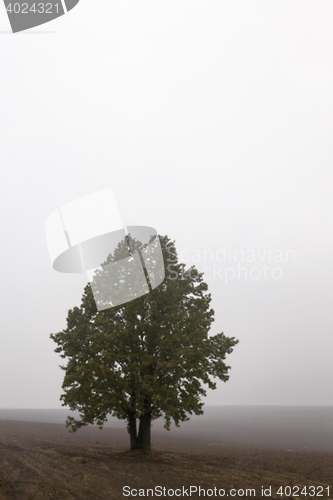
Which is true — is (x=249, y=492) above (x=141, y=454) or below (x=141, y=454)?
above

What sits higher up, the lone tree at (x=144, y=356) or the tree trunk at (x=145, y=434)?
the lone tree at (x=144, y=356)

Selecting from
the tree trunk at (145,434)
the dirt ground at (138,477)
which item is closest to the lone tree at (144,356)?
the tree trunk at (145,434)

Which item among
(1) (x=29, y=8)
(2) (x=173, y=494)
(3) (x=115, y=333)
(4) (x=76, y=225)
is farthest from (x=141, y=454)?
(1) (x=29, y=8)

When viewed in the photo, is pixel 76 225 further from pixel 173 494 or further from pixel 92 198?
pixel 173 494

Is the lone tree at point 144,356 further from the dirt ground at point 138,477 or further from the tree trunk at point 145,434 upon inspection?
the dirt ground at point 138,477

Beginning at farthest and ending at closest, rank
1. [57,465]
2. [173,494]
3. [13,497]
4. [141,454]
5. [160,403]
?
[141,454]
[160,403]
[57,465]
[173,494]
[13,497]

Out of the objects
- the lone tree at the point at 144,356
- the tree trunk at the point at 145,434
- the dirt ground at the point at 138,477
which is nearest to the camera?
the dirt ground at the point at 138,477

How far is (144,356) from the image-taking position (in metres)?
22.8

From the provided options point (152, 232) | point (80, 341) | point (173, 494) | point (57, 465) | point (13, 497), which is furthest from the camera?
point (152, 232)

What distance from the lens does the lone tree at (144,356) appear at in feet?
72.5

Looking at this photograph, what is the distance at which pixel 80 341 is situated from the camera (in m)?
25.7

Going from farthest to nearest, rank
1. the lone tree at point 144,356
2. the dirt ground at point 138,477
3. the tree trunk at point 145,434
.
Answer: the tree trunk at point 145,434 → the lone tree at point 144,356 → the dirt ground at point 138,477

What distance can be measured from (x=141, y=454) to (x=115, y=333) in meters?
8.27

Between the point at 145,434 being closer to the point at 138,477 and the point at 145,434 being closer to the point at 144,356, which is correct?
the point at 144,356
